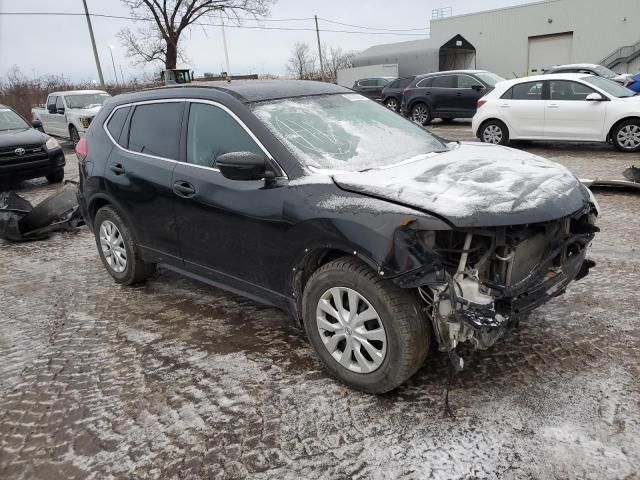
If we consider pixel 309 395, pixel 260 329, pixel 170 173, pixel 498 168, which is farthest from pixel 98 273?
pixel 498 168

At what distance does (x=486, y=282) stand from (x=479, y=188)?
0.50m

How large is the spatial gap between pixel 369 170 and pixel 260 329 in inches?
57.0

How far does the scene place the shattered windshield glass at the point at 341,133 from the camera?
10.6ft

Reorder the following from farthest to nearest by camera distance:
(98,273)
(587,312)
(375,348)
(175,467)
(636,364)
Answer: (98,273) → (587,312) → (636,364) → (375,348) → (175,467)

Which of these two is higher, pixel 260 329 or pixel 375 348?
pixel 375 348

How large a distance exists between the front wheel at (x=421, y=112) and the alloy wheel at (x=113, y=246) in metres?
12.9

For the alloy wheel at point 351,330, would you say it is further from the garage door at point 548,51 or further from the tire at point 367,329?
the garage door at point 548,51

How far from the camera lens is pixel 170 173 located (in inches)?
148

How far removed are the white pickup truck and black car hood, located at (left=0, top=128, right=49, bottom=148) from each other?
5.15 meters

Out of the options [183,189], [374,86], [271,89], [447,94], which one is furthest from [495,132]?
[374,86]

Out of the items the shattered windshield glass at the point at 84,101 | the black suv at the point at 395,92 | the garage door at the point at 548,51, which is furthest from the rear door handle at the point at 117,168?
the garage door at the point at 548,51

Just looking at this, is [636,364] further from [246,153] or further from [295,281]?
[246,153]

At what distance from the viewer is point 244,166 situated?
301 centimetres

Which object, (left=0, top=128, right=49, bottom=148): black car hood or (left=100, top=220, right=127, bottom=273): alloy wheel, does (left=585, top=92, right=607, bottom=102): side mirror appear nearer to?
(left=100, top=220, right=127, bottom=273): alloy wheel
